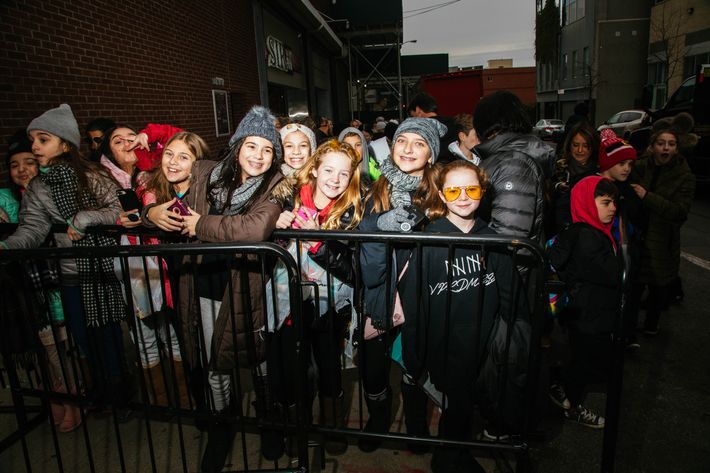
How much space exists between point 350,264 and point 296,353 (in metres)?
0.56

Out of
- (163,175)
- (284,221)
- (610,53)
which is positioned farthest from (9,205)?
(610,53)

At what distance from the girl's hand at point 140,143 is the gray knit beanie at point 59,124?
59 cm

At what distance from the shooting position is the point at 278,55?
1387 centimetres

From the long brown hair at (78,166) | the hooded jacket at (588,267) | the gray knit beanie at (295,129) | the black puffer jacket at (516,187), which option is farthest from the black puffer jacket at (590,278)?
the long brown hair at (78,166)

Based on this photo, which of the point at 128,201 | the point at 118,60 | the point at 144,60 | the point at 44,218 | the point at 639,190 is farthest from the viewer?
the point at 144,60

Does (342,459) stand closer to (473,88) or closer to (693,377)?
(693,377)

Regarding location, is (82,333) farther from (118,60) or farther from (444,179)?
(118,60)

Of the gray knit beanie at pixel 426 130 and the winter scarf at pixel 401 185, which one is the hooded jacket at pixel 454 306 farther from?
the gray knit beanie at pixel 426 130

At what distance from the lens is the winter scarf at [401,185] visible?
2.73 meters

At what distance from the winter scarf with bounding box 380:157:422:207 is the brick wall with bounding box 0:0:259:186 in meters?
3.96

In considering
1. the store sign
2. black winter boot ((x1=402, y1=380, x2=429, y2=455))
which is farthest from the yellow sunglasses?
the store sign

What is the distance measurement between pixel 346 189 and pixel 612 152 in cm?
225

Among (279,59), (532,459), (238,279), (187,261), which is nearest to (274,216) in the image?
(238,279)

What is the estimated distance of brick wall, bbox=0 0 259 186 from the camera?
4520mm
